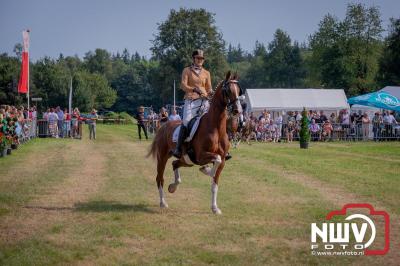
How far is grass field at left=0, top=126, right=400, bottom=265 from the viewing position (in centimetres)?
684

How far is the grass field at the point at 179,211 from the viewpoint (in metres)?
6.84

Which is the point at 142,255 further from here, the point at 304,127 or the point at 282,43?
the point at 282,43

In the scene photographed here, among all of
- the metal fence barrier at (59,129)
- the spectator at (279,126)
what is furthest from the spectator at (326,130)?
the metal fence barrier at (59,129)

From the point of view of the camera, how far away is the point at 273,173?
16031 mm

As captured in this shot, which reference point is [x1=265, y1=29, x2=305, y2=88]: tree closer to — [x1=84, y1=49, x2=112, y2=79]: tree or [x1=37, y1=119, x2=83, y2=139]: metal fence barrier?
[x1=84, y1=49, x2=112, y2=79]: tree

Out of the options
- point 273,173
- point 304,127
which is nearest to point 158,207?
point 273,173

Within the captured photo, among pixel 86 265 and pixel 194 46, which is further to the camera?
pixel 194 46

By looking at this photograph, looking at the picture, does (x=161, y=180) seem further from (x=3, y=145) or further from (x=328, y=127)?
(x=328, y=127)

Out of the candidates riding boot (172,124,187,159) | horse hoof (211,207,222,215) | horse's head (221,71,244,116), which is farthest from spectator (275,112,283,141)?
horse hoof (211,207,222,215)

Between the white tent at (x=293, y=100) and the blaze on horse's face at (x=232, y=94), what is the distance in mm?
30802

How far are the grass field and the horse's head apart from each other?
200 centimetres

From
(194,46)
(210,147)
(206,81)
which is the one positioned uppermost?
(194,46)

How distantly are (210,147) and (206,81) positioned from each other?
1985 millimetres

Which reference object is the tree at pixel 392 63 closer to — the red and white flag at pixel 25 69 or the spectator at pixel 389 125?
the spectator at pixel 389 125
